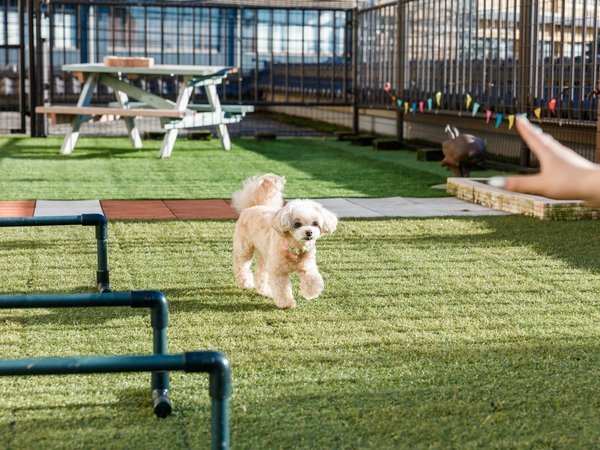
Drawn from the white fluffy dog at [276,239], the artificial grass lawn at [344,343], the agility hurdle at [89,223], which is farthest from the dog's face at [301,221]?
the agility hurdle at [89,223]

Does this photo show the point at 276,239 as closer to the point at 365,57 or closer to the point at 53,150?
the point at 53,150

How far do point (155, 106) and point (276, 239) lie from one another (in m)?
8.91

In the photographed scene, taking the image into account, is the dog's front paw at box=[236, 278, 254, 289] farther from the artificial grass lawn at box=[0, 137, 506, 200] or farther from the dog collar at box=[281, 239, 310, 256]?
the artificial grass lawn at box=[0, 137, 506, 200]

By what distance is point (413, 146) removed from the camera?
13836mm

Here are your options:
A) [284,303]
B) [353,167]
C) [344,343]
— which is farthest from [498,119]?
[344,343]

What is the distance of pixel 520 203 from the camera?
758cm

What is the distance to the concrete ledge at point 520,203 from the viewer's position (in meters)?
7.24

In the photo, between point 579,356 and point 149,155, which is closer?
point 579,356

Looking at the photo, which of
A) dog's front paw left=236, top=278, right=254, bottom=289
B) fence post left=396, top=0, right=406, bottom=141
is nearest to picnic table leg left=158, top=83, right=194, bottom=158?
fence post left=396, top=0, right=406, bottom=141

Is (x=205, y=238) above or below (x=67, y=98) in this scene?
below

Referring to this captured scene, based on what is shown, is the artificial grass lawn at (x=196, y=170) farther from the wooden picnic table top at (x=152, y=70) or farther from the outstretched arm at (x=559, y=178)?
the outstretched arm at (x=559, y=178)

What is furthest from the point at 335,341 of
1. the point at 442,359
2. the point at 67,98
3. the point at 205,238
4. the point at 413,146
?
the point at 67,98

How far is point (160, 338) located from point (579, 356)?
5.15 feet

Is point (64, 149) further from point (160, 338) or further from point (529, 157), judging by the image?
point (160, 338)
